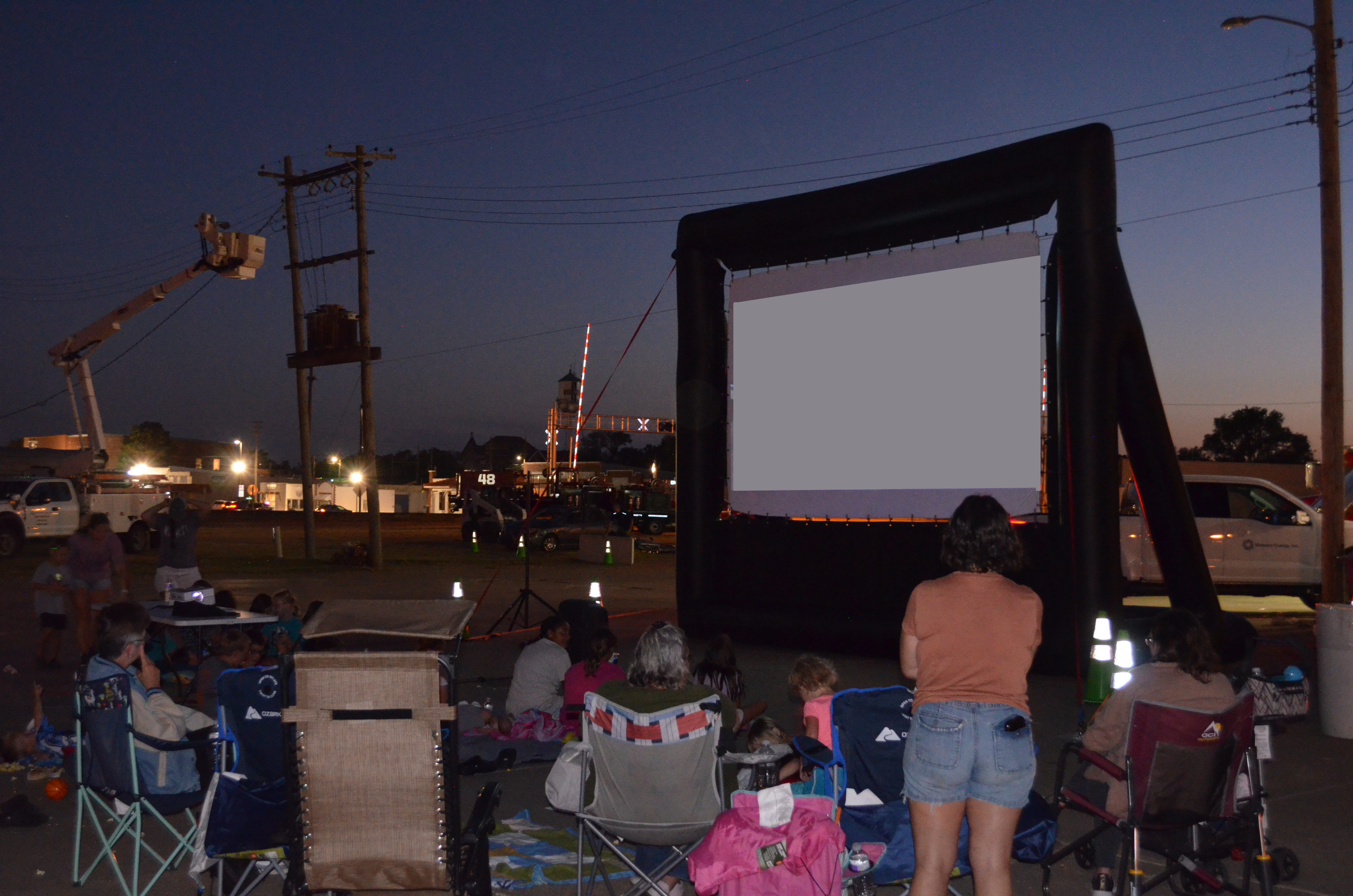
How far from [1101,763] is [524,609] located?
10776mm

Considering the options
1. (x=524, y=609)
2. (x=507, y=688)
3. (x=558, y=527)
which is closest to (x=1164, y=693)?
(x=507, y=688)

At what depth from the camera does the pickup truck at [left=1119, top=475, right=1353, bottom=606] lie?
13477mm

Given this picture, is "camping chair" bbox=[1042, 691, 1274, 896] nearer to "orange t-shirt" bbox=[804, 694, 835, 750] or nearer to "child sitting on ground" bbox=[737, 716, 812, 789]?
"orange t-shirt" bbox=[804, 694, 835, 750]

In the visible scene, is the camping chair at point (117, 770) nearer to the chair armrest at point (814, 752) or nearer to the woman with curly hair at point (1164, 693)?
the chair armrest at point (814, 752)

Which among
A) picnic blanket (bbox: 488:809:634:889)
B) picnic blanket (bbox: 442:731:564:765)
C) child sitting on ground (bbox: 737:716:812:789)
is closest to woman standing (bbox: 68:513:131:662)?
picnic blanket (bbox: 442:731:564:765)

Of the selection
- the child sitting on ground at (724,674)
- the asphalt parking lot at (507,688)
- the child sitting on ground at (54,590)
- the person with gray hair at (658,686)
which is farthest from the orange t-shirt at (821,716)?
the child sitting on ground at (54,590)

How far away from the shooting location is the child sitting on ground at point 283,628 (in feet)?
24.4

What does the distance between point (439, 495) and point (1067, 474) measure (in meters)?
75.9

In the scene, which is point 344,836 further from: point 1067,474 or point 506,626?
point 506,626

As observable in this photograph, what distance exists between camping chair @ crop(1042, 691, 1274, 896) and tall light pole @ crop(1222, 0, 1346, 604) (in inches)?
305

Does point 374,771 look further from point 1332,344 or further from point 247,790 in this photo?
point 1332,344

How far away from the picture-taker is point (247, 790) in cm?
402

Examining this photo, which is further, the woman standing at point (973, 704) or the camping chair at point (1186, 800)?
the camping chair at point (1186, 800)

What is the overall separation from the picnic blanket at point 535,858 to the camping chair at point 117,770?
4.13 feet
